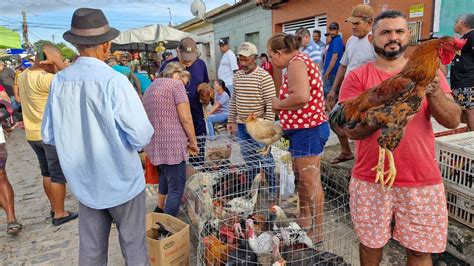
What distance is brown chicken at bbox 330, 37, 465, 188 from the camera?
1508mm

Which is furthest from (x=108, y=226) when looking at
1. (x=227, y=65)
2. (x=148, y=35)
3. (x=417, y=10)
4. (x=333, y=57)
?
(x=148, y=35)

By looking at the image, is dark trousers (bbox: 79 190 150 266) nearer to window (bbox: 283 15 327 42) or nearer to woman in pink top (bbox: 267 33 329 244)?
woman in pink top (bbox: 267 33 329 244)

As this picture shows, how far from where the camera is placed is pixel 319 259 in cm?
226

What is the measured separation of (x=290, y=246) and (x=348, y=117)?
1.17 metres

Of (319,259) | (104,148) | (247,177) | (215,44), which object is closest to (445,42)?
(319,259)

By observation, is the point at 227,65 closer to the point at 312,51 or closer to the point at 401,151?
the point at 312,51

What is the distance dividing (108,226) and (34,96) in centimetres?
206

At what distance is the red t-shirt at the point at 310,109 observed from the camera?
103 inches

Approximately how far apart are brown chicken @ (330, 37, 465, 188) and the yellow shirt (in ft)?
10.5

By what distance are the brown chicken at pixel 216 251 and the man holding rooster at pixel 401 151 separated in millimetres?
963

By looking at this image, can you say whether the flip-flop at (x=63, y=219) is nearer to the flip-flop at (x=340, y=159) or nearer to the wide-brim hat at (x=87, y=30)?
→ the wide-brim hat at (x=87, y=30)

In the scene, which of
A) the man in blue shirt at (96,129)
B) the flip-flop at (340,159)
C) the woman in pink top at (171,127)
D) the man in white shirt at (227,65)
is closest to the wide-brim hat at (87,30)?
the man in blue shirt at (96,129)

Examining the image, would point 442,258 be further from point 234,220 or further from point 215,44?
point 215,44

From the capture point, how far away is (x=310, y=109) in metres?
2.67
